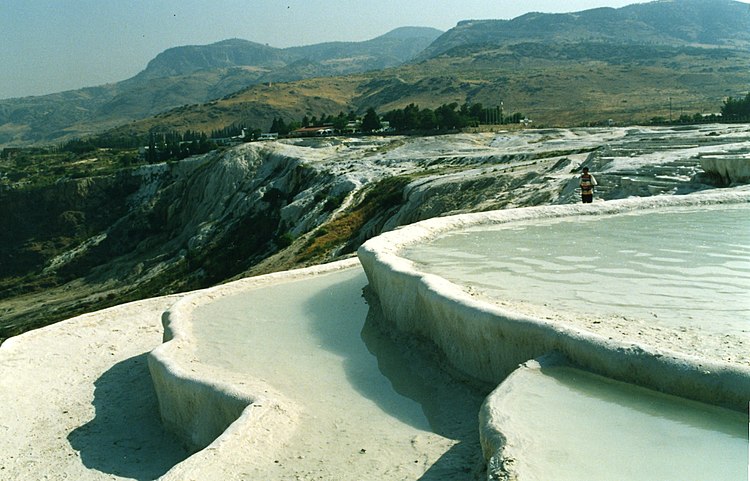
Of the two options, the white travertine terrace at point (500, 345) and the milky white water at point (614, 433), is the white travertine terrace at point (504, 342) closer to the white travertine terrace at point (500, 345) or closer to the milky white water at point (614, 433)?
the white travertine terrace at point (500, 345)

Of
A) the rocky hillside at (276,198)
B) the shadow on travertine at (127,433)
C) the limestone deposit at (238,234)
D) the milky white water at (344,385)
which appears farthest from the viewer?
the rocky hillside at (276,198)

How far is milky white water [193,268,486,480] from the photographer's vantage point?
5836 mm

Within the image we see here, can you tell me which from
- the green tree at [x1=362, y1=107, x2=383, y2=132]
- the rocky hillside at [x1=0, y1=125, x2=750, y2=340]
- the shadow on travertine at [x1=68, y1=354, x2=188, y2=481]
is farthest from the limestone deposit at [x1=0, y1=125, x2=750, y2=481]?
the green tree at [x1=362, y1=107, x2=383, y2=132]

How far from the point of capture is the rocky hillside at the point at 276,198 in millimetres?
24797

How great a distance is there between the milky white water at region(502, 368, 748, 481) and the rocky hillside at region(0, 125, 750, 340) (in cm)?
1298

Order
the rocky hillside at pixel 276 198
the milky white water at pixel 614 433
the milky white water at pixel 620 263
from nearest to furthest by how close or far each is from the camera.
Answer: the milky white water at pixel 614 433
the milky white water at pixel 620 263
the rocky hillside at pixel 276 198

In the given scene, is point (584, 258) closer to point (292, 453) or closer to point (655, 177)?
point (292, 453)

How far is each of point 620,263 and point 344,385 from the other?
13.8 feet

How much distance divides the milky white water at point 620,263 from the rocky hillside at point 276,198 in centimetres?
577

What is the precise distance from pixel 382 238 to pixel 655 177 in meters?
9.62

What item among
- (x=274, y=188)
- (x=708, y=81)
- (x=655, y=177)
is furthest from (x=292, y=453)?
(x=708, y=81)

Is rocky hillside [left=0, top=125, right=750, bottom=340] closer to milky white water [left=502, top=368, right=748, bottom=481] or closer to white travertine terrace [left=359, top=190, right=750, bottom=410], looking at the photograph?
white travertine terrace [left=359, top=190, right=750, bottom=410]

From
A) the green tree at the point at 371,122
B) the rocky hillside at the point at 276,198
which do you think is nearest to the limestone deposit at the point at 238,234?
the rocky hillside at the point at 276,198

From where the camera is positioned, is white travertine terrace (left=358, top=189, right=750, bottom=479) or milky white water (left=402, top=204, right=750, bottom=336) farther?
milky white water (left=402, top=204, right=750, bottom=336)
